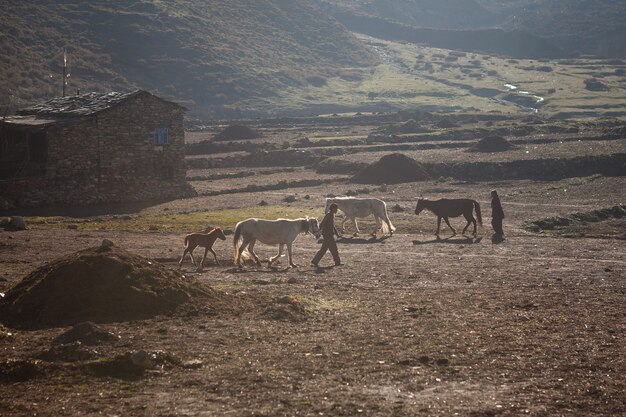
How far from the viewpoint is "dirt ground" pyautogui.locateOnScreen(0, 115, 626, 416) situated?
1311 centimetres

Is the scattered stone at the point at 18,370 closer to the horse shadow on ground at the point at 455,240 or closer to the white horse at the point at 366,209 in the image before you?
the horse shadow on ground at the point at 455,240

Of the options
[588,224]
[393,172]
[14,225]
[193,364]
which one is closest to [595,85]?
[393,172]

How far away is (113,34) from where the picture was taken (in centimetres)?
15388

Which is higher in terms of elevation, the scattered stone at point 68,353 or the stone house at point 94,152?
the stone house at point 94,152

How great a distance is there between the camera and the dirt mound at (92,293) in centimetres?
1756

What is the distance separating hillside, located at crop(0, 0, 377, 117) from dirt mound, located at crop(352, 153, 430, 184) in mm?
63722

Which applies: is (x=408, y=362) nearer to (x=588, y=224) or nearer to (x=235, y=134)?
(x=588, y=224)

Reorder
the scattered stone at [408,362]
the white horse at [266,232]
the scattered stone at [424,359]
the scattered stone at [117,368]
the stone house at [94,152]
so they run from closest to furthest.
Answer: the scattered stone at [117,368]
the scattered stone at [408,362]
the scattered stone at [424,359]
the white horse at [266,232]
the stone house at [94,152]

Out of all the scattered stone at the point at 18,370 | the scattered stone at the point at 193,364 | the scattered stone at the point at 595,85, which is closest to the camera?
the scattered stone at the point at 18,370

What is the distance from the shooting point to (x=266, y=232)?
85.9ft

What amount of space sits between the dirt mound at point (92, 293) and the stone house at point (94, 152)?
2518 centimetres

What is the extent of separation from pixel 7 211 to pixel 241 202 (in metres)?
11.4

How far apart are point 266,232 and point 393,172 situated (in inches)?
1228

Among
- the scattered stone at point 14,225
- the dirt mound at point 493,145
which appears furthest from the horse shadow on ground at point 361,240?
the dirt mound at point 493,145
